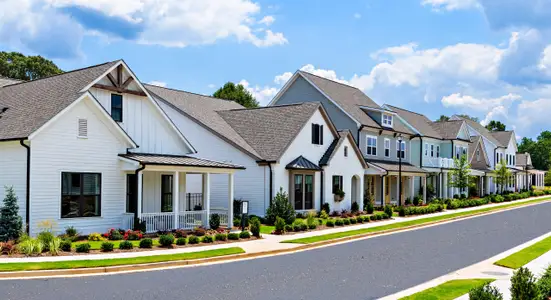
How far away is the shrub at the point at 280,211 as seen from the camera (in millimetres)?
30812

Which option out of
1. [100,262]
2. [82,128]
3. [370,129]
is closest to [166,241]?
[100,262]

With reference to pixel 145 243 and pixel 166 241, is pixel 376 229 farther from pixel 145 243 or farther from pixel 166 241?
pixel 145 243

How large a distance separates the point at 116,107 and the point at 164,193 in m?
4.85

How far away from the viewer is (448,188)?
190 ft

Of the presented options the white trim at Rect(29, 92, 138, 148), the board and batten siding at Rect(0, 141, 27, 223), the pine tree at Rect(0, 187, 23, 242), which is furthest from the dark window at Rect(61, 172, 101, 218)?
the pine tree at Rect(0, 187, 23, 242)

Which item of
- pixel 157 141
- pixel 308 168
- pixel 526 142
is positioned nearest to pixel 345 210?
pixel 308 168

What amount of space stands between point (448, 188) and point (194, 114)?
3175cm

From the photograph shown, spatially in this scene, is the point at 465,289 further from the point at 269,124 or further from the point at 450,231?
the point at 269,124

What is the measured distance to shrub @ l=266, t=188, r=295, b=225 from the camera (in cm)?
3081

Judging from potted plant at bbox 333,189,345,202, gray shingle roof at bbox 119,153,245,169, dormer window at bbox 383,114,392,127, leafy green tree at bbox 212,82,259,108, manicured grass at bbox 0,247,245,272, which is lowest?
manicured grass at bbox 0,247,245,272

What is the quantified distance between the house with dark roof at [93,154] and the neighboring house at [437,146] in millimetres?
30089

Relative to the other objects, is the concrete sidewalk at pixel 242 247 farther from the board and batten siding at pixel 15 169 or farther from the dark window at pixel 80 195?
the dark window at pixel 80 195

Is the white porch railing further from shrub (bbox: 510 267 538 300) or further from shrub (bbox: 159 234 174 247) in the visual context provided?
shrub (bbox: 510 267 538 300)

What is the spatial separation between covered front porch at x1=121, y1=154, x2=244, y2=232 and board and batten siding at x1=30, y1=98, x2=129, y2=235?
2.12 ft
